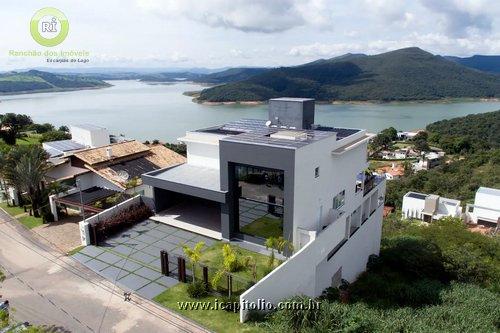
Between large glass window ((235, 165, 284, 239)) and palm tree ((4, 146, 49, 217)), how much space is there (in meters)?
12.0

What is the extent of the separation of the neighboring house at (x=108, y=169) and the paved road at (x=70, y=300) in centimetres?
555

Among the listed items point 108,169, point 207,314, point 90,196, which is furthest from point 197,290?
point 108,169

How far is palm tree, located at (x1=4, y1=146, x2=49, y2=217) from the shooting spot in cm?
1998

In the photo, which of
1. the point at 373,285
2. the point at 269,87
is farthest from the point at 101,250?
the point at 269,87

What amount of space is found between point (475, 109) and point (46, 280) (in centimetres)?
16321

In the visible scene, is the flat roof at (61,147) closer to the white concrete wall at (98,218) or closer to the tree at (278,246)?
the white concrete wall at (98,218)

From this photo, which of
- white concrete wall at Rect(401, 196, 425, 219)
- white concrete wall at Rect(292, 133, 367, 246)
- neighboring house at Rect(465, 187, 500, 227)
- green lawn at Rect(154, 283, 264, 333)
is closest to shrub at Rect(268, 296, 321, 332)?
green lawn at Rect(154, 283, 264, 333)

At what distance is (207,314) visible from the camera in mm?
11547

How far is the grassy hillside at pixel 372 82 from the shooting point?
143625 mm

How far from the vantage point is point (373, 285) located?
19781 mm

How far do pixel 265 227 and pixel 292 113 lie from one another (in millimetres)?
6178

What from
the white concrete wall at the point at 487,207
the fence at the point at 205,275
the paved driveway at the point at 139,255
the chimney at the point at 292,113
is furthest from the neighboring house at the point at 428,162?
the fence at the point at 205,275

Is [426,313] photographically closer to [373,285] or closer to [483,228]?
[373,285]

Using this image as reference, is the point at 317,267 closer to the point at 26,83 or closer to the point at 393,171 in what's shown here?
the point at 393,171
